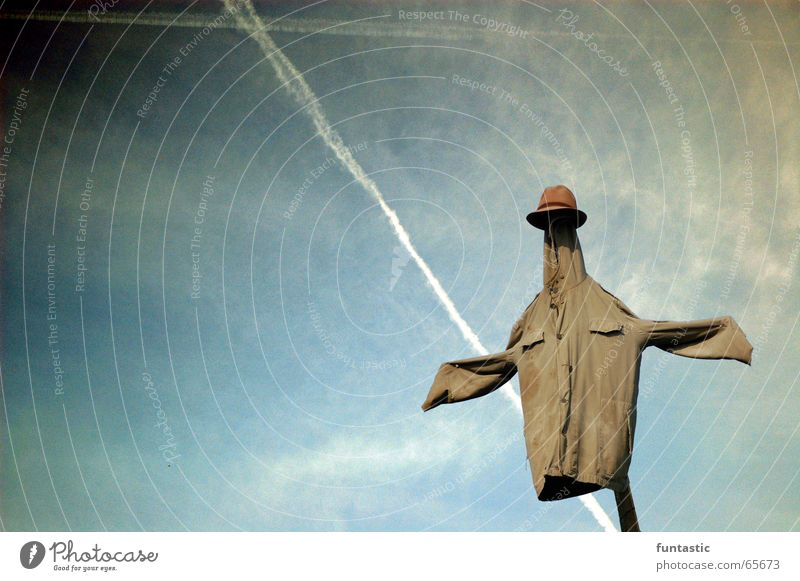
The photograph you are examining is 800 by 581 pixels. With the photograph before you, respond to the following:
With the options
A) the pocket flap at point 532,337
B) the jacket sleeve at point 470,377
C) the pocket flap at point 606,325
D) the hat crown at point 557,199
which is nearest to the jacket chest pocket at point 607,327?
the pocket flap at point 606,325

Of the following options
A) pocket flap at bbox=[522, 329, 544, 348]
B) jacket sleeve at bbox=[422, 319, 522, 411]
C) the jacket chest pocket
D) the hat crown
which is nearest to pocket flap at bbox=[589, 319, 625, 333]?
the jacket chest pocket

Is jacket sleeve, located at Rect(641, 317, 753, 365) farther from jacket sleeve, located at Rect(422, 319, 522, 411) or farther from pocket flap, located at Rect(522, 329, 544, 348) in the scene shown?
jacket sleeve, located at Rect(422, 319, 522, 411)

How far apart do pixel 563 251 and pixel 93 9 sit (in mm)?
10342

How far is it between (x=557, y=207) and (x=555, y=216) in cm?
20

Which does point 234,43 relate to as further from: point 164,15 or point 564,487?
point 564,487

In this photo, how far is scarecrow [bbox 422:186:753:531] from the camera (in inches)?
436

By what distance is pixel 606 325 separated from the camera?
1189 cm

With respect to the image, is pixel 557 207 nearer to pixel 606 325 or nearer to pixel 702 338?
pixel 606 325

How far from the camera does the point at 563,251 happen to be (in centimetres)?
1272

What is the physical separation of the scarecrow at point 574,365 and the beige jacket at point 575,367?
1cm

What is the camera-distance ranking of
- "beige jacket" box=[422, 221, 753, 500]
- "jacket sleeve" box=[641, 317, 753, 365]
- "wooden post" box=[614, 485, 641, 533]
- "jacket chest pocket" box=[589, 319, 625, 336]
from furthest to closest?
"jacket chest pocket" box=[589, 319, 625, 336] < "wooden post" box=[614, 485, 641, 533] < "beige jacket" box=[422, 221, 753, 500] < "jacket sleeve" box=[641, 317, 753, 365]

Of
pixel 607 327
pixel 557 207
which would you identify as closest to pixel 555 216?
pixel 557 207

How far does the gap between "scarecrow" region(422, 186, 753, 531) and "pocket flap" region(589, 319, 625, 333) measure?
14 millimetres
